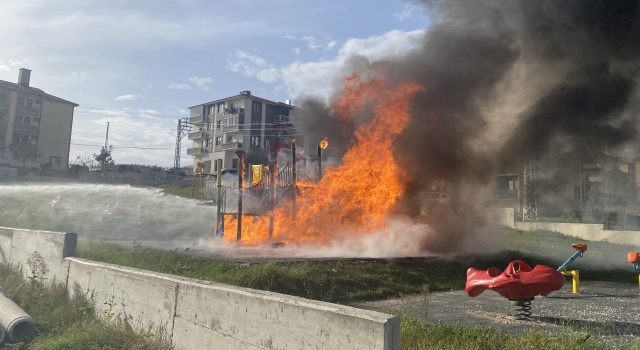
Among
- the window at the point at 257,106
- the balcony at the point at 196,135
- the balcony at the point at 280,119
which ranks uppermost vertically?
the window at the point at 257,106

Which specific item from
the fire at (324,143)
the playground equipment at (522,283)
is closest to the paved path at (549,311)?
the playground equipment at (522,283)

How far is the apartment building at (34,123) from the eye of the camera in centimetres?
5869

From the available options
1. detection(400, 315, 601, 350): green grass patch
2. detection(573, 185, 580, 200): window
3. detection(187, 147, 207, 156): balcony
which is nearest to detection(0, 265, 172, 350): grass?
detection(400, 315, 601, 350): green grass patch

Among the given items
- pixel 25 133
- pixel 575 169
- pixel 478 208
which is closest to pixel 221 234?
pixel 478 208

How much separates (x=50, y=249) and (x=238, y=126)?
56.1 m

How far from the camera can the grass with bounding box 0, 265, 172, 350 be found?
637cm

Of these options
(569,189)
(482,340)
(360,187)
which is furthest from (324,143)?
(569,189)

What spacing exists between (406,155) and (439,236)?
3.57 metres

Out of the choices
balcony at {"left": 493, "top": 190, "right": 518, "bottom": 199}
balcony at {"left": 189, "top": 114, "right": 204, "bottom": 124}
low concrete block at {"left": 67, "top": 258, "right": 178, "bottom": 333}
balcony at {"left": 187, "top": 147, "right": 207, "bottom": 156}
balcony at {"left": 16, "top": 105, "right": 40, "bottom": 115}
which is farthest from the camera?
balcony at {"left": 189, "top": 114, "right": 204, "bottom": 124}

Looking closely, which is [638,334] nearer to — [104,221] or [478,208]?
[478,208]

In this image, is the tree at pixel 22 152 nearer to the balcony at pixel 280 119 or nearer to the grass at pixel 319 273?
the balcony at pixel 280 119

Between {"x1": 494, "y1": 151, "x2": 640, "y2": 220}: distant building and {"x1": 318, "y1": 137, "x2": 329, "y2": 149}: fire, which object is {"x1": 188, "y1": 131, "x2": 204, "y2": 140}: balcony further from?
{"x1": 318, "y1": 137, "x2": 329, "y2": 149}: fire

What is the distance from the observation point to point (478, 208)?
66.2 ft

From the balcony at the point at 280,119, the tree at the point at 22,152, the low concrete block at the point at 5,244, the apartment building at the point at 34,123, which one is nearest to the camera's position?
the low concrete block at the point at 5,244
